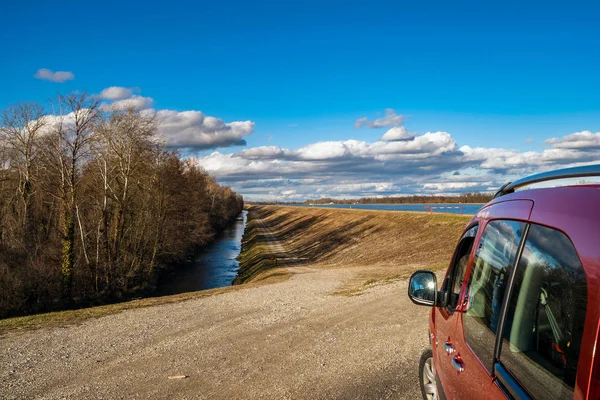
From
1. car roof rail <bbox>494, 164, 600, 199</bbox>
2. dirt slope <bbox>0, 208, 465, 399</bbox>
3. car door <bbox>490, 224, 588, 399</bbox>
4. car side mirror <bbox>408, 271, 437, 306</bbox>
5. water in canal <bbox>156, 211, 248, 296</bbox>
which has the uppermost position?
car roof rail <bbox>494, 164, 600, 199</bbox>

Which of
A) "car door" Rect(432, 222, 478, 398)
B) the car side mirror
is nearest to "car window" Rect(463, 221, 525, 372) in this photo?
"car door" Rect(432, 222, 478, 398)

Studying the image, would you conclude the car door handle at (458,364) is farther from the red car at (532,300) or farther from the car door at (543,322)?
the car door at (543,322)

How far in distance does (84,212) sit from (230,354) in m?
26.9

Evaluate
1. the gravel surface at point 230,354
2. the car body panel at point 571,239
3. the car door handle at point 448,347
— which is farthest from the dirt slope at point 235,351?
the car body panel at point 571,239

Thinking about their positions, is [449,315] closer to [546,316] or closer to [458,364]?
[458,364]

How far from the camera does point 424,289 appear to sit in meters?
3.46

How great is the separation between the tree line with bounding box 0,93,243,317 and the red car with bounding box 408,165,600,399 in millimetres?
22663

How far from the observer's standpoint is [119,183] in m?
29.4

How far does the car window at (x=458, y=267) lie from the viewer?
3154 mm

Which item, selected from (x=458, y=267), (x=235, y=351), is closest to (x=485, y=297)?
(x=458, y=267)

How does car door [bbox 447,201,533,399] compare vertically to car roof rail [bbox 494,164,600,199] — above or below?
below

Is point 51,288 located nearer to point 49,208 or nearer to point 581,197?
point 49,208

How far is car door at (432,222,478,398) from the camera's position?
3.05m

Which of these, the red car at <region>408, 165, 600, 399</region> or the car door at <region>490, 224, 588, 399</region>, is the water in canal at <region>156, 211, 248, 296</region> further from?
the car door at <region>490, 224, 588, 399</region>
